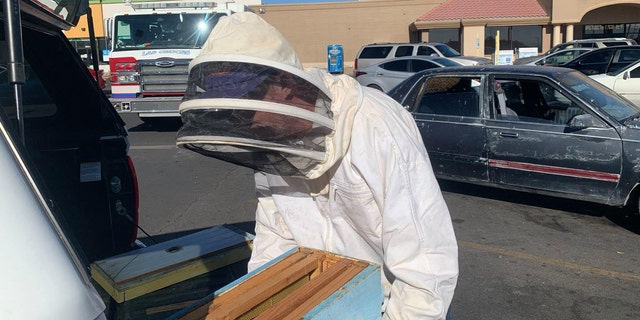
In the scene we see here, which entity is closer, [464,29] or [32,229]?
[32,229]

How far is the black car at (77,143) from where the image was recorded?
3.21m

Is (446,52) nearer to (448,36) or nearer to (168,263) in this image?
(448,36)

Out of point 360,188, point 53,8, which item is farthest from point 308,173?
point 53,8

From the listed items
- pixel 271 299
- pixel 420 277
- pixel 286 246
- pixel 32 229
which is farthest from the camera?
pixel 286 246

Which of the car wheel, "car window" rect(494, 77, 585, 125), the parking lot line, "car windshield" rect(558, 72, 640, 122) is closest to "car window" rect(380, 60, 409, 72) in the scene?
"car window" rect(494, 77, 585, 125)

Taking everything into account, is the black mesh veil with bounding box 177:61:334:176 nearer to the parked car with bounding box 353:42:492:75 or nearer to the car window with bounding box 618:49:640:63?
the car window with bounding box 618:49:640:63

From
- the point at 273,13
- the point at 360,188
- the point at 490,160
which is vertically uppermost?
the point at 273,13

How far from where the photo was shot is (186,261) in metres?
2.46

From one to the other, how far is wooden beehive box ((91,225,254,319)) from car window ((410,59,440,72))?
14.9 metres

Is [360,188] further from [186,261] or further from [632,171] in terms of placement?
[632,171]

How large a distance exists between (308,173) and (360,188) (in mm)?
171

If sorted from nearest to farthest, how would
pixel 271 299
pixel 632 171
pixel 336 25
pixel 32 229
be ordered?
pixel 32 229, pixel 271 299, pixel 632 171, pixel 336 25

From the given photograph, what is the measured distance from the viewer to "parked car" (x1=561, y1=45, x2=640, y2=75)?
15.8m

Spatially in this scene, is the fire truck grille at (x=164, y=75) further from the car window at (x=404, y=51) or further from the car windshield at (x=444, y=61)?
the car window at (x=404, y=51)
